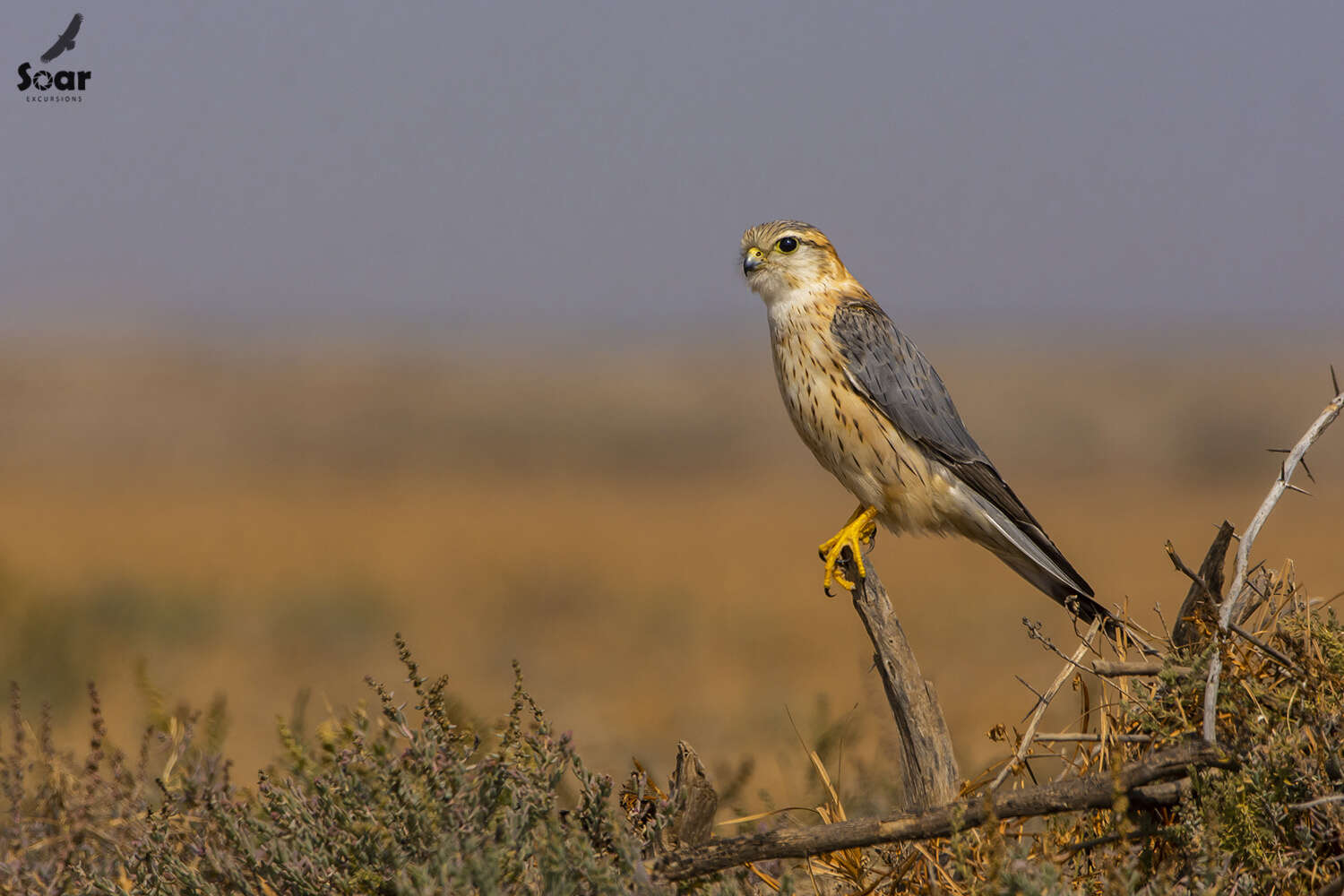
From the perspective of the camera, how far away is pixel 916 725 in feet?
10.6

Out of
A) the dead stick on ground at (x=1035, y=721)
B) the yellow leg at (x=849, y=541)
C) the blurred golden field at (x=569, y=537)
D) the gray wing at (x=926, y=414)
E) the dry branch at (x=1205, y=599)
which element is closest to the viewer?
the dead stick on ground at (x=1035, y=721)

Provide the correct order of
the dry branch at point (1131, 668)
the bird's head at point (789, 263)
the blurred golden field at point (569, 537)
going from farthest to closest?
the blurred golden field at point (569, 537) < the bird's head at point (789, 263) < the dry branch at point (1131, 668)

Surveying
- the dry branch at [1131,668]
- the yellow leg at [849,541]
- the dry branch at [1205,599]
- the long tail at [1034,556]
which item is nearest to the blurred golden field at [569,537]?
the yellow leg at [849,541]

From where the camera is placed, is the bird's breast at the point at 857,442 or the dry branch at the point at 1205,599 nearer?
the dry branch at the point at 1205,599

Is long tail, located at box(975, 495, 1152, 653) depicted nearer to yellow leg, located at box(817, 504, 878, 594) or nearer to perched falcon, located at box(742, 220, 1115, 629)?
perched falcon, located at box(742, 220, 1115, 629)

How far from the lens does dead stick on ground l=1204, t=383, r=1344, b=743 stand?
266 cm

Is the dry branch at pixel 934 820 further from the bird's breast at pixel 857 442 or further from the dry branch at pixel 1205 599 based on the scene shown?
the bird's breast at pixel 857 442

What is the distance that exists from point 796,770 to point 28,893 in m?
4.99

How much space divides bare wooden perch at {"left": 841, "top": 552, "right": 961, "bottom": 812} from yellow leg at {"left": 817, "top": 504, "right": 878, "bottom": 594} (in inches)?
34.8

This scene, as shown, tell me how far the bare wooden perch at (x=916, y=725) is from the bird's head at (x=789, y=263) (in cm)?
207

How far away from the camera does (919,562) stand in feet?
58.3

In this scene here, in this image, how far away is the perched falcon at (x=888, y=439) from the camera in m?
4.78

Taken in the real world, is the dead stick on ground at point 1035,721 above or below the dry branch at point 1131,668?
below

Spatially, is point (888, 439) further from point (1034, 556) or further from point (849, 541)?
point (1034, 556)
